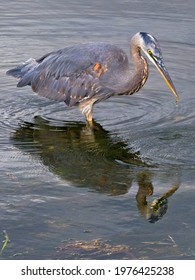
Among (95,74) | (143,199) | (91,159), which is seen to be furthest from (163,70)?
(143,199)

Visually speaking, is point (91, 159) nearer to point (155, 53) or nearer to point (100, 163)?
point (100, 163)

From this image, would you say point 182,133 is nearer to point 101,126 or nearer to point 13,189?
point 101,126

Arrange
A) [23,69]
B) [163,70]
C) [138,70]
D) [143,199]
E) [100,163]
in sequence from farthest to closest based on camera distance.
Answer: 1. [23,69]
2. [138,70]
3. [163,70]
4. [100,163]
5. [143,199]

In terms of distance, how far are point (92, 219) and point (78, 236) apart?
35 cm

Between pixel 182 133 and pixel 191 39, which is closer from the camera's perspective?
A: pixel 182 133

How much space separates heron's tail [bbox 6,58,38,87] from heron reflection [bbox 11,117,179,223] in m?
0.99

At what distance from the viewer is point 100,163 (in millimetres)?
8047

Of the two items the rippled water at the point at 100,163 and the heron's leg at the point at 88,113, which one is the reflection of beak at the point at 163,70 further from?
the heron's leg at the point at 88,113

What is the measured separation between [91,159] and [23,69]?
8.37 ft

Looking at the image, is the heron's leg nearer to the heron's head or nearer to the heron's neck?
the heron's neck

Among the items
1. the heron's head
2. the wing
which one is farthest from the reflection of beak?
the wing

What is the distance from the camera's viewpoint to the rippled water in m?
6.32

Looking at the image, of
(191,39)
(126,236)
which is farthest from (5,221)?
(191,39)

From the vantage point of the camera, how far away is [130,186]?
7445mm
